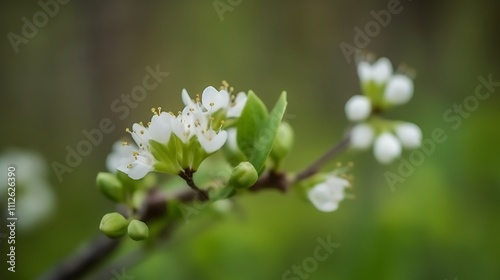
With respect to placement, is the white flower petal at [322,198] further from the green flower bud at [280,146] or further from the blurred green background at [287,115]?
the blurred green background at [287,115]

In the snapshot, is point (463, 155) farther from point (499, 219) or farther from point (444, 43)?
point (444, 43)

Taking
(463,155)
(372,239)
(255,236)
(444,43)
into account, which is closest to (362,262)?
(372,239)

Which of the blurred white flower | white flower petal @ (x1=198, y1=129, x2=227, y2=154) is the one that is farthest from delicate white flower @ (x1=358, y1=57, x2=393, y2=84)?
the blurred white flower

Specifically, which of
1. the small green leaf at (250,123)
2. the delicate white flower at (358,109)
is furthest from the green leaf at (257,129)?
the delicate white flower at (358,109)

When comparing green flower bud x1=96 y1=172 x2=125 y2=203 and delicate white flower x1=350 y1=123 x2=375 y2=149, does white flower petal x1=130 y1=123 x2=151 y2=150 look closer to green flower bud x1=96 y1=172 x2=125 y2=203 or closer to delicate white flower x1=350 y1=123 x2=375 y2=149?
green flower bud x1=96 y1=172 x2=125 y2=203

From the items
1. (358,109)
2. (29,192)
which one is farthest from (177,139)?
(29,192)

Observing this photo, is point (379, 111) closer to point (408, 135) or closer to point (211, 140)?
point (408, 135)
